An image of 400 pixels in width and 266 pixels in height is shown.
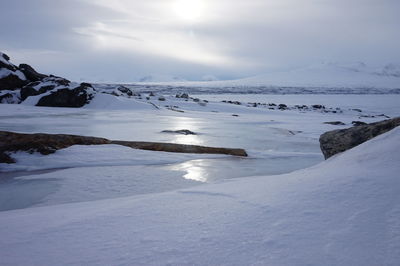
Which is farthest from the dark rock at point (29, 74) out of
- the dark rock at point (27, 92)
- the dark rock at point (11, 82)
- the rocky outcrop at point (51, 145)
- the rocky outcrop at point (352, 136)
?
the rocky outcrop at point (352, 136)

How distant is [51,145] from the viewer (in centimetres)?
424

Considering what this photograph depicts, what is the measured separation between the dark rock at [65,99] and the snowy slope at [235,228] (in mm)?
13439

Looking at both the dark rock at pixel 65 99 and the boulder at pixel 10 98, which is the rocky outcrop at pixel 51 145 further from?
the boulder at pixel 10 98

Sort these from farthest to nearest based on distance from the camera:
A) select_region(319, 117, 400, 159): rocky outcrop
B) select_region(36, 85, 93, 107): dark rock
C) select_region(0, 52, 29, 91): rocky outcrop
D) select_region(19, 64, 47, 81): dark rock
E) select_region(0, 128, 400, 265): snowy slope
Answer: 1. select_region(19, 64, 47, 81): dark rock
2. select_region(0, 52, 29, 91): rocky outcrop
3. select_region(36, 85, 93, 107): dark rock
4. select_region(319, 117, 400, 159): rocky outcrop
5. select_region(0, 128, 400, 265): snowy slope

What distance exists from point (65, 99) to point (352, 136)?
13.4m

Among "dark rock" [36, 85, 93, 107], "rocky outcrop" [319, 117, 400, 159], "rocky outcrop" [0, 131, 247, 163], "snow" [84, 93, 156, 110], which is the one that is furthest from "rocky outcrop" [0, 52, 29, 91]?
"rocky outcrop" [319, 117, 400, 159]

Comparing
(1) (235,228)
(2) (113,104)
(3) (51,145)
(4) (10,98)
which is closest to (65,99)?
(2) (113,104)

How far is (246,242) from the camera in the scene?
1.25 meters

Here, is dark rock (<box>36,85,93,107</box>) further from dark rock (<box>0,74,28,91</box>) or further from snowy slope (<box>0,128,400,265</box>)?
snowy slope (<box>0,128,400,265</box>)

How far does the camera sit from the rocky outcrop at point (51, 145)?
400cm

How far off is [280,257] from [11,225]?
1.46 metres

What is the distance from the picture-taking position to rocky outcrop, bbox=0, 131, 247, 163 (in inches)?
158

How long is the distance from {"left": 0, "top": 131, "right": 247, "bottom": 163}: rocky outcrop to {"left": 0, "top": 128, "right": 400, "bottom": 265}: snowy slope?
2.24 m

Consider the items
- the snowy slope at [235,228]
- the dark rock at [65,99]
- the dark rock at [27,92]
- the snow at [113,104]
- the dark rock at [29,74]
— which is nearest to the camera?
the snowy slope at [235,228]
